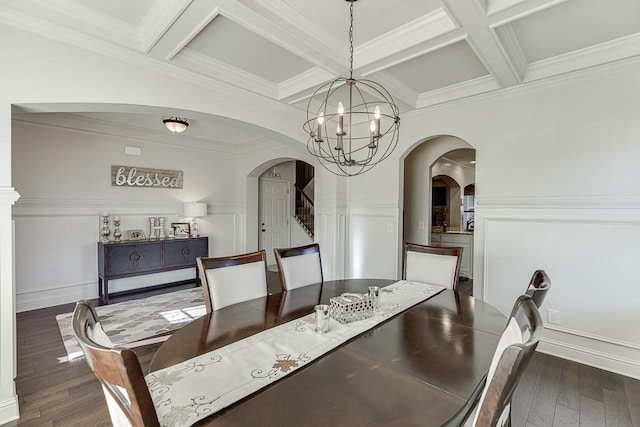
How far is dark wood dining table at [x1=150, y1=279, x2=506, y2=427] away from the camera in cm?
89

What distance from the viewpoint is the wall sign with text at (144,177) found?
4.59 meters

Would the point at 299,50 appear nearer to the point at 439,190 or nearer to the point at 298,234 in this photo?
the point at 298,234

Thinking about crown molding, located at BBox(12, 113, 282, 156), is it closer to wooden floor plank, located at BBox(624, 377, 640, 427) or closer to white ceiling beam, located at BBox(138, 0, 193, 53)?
white ceiling beam, located at BBox(138, 0, 193, 53)

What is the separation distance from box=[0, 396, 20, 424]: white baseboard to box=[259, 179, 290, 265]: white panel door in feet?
15.7

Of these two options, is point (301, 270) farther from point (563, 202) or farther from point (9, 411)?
point (563, 202)

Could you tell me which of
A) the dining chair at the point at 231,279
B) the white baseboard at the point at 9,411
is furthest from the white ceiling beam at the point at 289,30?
the white baseboard at the point at 9,411

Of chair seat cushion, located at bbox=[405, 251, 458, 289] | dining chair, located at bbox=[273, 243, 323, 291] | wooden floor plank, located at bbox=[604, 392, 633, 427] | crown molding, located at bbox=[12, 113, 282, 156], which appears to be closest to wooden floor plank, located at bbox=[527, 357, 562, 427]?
wooden floor plank, located at bbox=[604, 392, 633, 427]

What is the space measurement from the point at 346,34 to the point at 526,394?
297 cm

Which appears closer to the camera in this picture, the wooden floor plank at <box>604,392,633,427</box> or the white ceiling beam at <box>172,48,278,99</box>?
the wooden floor plank at <box>604,392,633,427</box>

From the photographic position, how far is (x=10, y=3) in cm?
188

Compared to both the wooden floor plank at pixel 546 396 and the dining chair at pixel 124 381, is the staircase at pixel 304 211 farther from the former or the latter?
Answer: the dining chair at pixel 124 381

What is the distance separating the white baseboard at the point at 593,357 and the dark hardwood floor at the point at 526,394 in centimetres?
6

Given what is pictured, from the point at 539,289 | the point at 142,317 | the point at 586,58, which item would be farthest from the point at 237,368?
the point at 586,58

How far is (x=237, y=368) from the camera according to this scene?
3.77 feet
